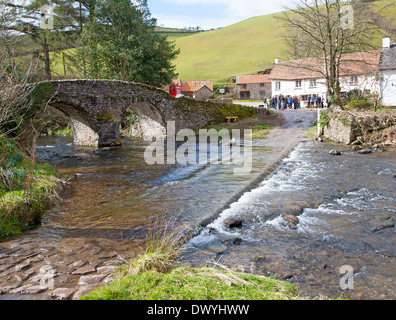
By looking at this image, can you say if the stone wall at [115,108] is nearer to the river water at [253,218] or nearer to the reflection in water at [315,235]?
the river water at [253,218]

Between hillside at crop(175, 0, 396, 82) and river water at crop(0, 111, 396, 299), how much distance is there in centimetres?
5615

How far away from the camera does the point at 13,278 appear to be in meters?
4.98

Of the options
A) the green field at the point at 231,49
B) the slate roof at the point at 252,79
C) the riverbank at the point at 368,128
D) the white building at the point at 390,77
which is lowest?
the riverbank at the point at 368,128

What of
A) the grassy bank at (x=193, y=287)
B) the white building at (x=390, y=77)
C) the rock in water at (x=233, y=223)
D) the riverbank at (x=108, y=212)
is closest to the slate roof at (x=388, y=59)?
the white building at (x=390, y=77)

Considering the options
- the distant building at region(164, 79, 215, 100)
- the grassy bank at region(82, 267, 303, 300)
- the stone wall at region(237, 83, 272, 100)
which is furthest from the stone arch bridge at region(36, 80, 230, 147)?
the stone wall at region(237, 83, 272, 100)

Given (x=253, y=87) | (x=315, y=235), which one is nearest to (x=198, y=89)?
(x=253, y=87)

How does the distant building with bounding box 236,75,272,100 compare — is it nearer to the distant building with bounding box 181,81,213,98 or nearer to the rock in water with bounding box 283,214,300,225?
the distant building with bounding box 181,81,213,98

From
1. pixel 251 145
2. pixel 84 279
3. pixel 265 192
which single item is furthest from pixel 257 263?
pixel 251 145

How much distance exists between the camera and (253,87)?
202ft

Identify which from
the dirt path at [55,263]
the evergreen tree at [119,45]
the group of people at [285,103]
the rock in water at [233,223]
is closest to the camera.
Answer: the dirt path at [55,263]

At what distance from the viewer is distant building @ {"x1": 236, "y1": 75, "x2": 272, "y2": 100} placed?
61.3 m

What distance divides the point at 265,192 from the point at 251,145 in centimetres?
984

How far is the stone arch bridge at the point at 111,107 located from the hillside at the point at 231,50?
1692 inches

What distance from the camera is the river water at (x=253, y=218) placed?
555cm
